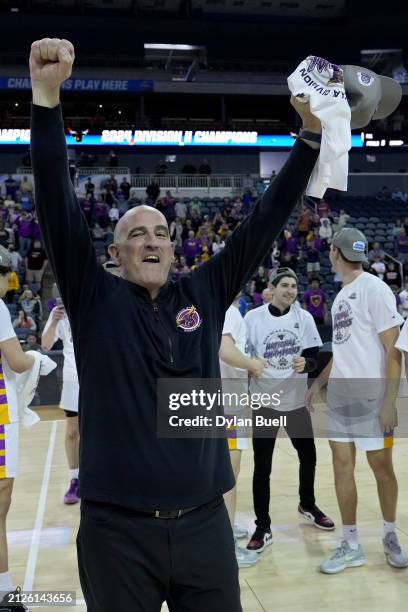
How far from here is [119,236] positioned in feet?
6.94

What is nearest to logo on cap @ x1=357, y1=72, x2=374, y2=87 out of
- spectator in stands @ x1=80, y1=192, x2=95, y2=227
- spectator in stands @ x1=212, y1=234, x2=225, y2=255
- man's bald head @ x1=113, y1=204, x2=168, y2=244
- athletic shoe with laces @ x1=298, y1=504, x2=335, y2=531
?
man's bald head @ x1=113, y1=204, x2=168, y2=244

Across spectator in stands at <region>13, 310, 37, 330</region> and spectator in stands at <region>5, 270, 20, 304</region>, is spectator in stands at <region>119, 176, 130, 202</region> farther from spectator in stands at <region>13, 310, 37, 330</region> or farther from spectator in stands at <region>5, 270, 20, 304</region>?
spectator in stands at <region>13, 310, 37, 330</region>

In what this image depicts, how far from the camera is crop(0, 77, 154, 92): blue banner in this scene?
2773 cm

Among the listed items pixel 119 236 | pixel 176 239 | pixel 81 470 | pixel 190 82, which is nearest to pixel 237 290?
pixel 119 236

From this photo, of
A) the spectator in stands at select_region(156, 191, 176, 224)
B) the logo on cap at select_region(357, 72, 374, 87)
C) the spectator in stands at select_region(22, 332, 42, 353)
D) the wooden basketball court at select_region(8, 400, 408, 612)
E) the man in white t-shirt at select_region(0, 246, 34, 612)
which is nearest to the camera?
the logo on cap at select_region(357, 72, 374, 87)

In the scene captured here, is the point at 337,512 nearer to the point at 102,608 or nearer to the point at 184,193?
the point at 102,608

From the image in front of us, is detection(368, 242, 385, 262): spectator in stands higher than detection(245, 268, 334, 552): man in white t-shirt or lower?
higher

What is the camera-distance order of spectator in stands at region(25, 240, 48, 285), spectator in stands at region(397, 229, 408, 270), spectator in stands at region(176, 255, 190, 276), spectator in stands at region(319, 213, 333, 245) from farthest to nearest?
1. spectator in stands at region(319, 213, 333, 245)
2. spectator in stands at region(397, 229, 408, 270)
3. spectator in stands at region(176, 255, 190, 276)
4. spectator in stands at region(25, 240, 48, 285)

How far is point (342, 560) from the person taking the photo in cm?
406

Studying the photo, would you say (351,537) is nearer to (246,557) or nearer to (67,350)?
(246,557)

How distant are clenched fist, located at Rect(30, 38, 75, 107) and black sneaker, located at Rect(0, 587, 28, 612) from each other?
9.17 feet

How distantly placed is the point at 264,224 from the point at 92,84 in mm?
29118

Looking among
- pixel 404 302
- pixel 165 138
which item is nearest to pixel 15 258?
pixel 404 302

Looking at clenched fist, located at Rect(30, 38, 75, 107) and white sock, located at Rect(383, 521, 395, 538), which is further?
white sock, located at Rect(383, 521, 395, 538)
